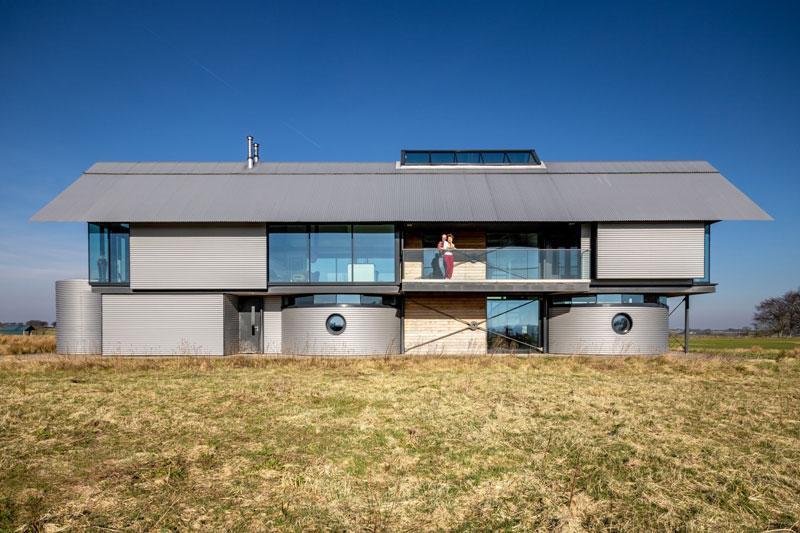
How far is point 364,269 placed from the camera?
18.0 metres

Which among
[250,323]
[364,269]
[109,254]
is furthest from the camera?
[250,323]

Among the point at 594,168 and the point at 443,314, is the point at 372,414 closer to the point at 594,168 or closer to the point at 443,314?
the point at 443,314

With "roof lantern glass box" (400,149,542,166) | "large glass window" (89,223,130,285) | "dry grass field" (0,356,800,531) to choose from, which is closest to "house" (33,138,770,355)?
"large glass window" (89,223,130,285)

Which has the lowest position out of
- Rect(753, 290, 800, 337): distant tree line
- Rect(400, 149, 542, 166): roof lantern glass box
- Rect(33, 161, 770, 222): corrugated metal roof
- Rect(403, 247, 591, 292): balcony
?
Rect(753, 290, 800, 337): distant tree line

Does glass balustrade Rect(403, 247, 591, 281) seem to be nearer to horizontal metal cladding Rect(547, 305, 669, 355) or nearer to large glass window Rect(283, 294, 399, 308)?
large glass window Rect(283, 294, 399, 308)

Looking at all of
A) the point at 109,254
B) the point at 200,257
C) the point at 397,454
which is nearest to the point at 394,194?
the point at 200,257

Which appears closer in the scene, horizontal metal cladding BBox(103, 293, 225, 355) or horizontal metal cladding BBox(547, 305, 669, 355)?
horizontal metal cladding BBox(103, 293, 225, 355)

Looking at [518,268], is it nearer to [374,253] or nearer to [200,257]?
[374,253]

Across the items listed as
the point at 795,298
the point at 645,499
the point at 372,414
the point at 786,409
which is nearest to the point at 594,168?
the point at 786,409

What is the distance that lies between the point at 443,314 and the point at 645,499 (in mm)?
14652

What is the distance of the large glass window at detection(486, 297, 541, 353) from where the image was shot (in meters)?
19.5

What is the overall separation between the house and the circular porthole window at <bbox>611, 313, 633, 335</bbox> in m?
0.05

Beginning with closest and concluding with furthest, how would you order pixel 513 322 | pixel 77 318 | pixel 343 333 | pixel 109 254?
pixel 343 333, pixel 77 318, pixel 109 254, pixel 513 322

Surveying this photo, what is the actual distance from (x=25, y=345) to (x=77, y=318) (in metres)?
3.97
